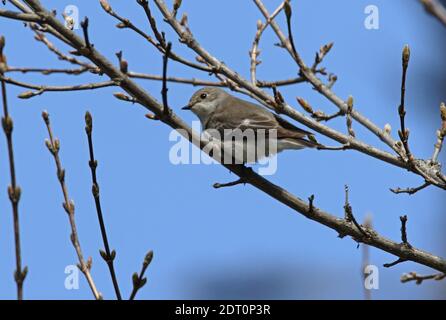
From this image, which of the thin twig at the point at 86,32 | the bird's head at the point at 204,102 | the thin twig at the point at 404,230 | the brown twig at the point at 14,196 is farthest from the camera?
the bird's head at the point at 204,102

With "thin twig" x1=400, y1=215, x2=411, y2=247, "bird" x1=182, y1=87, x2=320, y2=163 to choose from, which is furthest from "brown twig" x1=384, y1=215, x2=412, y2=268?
"bird" x1=182, y1=87, x2=320, y2=163

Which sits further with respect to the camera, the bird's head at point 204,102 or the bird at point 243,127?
the bird's head at point 204,102

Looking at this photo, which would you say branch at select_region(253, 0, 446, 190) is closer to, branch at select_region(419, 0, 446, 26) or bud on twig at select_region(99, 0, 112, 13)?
bud on twig at select_region(99, 0, 112, 13)

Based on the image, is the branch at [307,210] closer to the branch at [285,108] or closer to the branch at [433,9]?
the branch at [285,108]

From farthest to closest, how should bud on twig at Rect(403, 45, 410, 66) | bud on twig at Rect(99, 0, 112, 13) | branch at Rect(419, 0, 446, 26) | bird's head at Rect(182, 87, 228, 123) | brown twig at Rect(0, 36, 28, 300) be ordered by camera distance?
bird's head at Rect(182, 87, 228, 123) < bud on twig at Rect(99, 0, 112, 13) < bud on twig at Rect(403, 45, 410, 66) < branch at Rect(419, 0, 446, 26) < brown twig at Rect(0, 36, 28, 300)

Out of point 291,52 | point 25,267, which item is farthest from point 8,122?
point 291,52

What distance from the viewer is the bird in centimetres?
582

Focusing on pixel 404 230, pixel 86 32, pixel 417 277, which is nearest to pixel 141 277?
pixel 86 32

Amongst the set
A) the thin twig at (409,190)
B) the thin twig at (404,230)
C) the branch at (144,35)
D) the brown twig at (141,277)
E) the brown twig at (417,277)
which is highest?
the branch at (144,35)

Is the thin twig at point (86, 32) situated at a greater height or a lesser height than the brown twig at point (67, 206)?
greater

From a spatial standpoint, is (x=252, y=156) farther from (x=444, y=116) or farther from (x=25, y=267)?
(x=25, y=267)

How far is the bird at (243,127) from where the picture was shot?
5.82 metres

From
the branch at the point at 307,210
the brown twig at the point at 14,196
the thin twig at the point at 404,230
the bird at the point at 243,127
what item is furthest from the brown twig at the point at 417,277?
the brown twig at the point at 14,196
